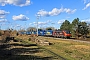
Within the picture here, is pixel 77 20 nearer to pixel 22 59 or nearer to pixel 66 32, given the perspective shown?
pixel 66 32

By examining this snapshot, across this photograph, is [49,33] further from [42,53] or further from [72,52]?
[42,53]

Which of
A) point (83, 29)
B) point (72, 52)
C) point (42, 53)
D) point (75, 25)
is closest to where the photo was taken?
point (42, 53)

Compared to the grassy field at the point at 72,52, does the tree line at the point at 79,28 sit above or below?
above

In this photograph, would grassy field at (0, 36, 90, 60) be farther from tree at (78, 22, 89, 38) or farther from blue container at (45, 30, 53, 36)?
blue container at (45, 30, 53, 36)

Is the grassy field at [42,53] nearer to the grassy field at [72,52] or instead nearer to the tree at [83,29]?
the grassy field at [72,52]

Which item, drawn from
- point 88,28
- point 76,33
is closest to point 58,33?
point 76,33

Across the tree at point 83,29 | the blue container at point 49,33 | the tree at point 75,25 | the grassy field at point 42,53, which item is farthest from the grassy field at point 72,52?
the blue container at point 49,33

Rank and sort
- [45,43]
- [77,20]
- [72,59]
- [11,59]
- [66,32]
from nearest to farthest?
1. [11,59]
2. [72,59]
3. [45,43]
4. [66,32]
5. [77,20]

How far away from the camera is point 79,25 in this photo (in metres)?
67.3

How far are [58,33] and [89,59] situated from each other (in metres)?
55.4

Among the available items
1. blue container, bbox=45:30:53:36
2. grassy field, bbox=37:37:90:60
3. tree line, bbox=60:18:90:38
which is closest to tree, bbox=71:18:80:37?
tree line, bbox=60:18:90:38

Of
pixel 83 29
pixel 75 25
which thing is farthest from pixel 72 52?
pixel 75 25

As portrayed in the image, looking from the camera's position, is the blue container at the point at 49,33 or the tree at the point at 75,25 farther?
the blue container at the point at 49,33

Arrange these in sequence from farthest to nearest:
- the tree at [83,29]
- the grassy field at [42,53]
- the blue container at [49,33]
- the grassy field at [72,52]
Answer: the blue container at [49,33] → the tree at [83,29] → the grassy field at [72,52] → the grassy field at [42,53]
